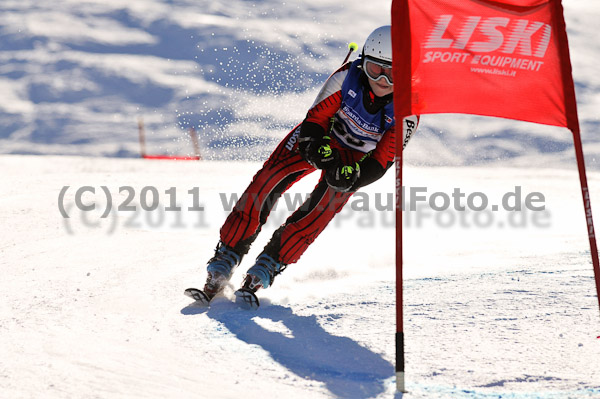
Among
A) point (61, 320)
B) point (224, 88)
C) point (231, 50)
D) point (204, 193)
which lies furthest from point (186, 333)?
point (231, 50)

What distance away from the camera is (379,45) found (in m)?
3.59

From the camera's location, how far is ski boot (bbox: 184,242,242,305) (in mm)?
3486

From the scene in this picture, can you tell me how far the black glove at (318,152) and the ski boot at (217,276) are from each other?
75 cm

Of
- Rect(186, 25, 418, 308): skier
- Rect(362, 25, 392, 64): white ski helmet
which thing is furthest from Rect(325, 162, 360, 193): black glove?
Rect(362, 25, 392, 64): white ski helmet

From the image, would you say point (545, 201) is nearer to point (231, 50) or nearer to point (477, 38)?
point (477, 38)

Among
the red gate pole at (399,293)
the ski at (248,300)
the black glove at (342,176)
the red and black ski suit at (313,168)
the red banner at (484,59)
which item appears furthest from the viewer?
the red and black ski suit at (313,168)

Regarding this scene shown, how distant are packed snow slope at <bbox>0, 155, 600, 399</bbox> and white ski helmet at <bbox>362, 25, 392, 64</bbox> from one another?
1.41 meters

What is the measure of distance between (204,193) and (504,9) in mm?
5059

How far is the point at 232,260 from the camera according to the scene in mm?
3715

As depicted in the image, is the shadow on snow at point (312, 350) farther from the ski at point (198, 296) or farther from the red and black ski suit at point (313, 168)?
the red and black ski suit at point (313, 168)

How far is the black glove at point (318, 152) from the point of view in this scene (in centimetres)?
→ 358

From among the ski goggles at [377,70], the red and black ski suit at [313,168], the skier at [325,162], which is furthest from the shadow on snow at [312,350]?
the ski goggles at [377,70]

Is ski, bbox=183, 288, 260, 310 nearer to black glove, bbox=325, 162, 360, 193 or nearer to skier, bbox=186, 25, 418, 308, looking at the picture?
skier, bbox=186, 25, 418, 308

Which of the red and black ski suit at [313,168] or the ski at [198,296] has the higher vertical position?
the red and black ski suit at [313,168]
